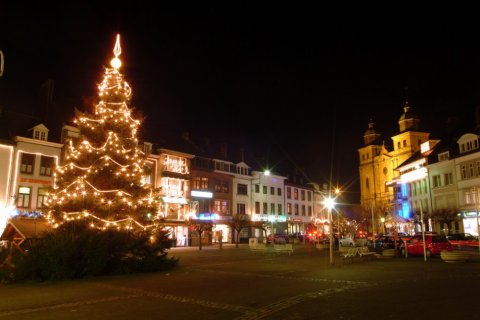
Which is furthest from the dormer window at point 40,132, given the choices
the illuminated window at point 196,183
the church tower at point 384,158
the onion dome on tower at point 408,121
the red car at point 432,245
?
the onion dome on tower at point 408,121

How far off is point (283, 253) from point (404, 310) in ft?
79.0

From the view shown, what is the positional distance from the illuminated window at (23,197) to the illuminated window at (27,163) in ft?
5.31

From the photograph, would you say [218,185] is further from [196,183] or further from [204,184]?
[196,183]

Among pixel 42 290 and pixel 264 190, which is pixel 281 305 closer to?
pixel 42 290

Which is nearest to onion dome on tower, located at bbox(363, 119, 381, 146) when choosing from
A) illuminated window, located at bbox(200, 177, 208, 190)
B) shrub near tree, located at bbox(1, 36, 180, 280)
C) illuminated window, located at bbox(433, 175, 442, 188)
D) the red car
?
illuminated window, located at bbox(433, 175, 442, 188)

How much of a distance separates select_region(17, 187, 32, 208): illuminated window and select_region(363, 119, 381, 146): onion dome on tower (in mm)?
80650

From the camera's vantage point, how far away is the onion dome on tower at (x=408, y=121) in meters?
82.6

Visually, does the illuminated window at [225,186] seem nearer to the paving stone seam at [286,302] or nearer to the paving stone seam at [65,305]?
the paving stone seam at [286,302]

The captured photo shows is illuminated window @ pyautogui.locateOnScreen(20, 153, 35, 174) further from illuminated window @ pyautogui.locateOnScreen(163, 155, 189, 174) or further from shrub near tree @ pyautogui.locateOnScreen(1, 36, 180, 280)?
shrub near tree @ pyautogui.locateOnScreen(1, 36, 180, 280)

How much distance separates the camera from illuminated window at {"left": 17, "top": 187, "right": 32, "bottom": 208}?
114 ft

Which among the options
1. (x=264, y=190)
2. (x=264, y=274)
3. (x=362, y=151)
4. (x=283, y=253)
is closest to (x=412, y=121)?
(x=362, y=151)

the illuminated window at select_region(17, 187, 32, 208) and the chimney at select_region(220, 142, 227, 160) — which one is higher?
the chimney at select_region(220, 142, 227, 160)

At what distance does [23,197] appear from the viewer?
35.1m

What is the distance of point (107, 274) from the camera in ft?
58.5
